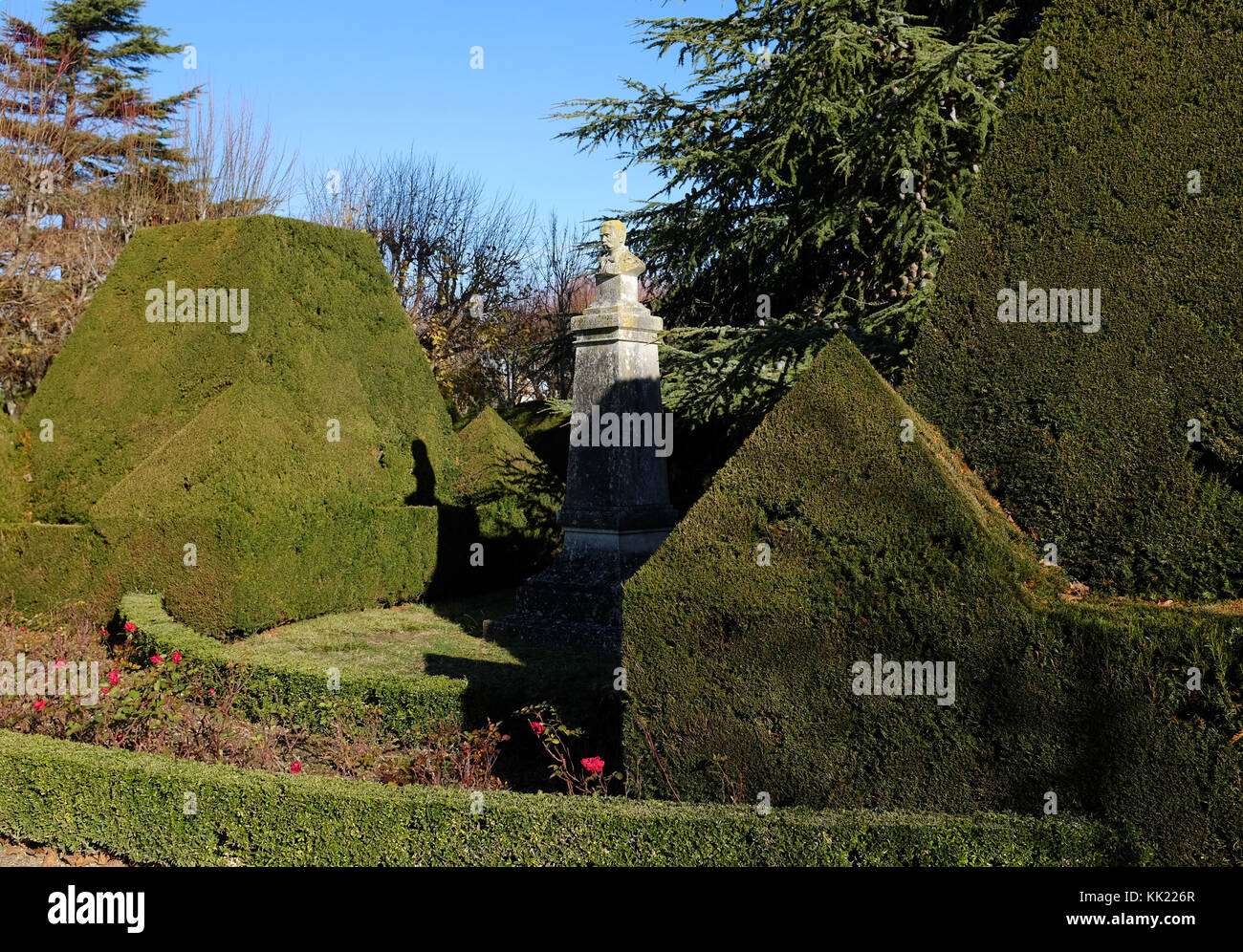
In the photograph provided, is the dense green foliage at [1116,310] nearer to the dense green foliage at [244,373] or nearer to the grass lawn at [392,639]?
the grass lawn at [392,639]

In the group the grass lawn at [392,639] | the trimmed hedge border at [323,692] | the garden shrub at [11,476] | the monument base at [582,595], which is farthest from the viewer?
the garden shrub at [11,476]

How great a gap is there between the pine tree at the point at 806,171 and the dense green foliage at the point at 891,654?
753 cm

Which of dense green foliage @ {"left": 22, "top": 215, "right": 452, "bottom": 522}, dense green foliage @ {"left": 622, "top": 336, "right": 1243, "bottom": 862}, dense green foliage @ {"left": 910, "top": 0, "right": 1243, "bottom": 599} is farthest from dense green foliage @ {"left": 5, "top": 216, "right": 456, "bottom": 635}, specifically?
dense green foliage @ {"left": 910, "top": 0, "right": 1243, "bottom": 599}

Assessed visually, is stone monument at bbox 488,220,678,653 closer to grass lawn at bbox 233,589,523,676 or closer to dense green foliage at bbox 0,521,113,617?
grass lawn at bbox 233,589,523,676

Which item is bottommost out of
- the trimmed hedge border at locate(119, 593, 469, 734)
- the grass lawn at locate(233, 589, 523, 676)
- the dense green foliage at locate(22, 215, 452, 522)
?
the grass lawn at locate(233, 589, 523, 676)

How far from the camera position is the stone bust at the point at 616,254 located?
34.9 feet

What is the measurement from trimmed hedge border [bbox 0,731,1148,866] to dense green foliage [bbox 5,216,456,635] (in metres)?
4.48

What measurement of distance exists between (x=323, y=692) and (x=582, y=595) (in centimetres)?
370

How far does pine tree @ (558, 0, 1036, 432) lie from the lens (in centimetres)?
1250

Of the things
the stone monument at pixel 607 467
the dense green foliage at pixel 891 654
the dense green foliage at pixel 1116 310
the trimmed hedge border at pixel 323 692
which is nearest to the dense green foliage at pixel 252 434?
the trimmed hedge border at pixel 323 692

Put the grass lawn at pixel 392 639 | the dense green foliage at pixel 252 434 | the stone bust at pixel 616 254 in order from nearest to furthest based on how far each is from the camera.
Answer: the grass lawn at pixel 392 639
the dense green foliage at pixel 252 434
the stone bust at pixel 616 254

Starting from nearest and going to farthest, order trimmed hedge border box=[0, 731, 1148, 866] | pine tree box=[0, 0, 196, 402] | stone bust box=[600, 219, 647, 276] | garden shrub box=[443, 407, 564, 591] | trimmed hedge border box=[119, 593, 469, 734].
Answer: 1. trimmed hedge border box=[0, 731, 1148, 866]
2. trimmed hedge border box=[119, 593, 469, 734]
3. stone bust box=[600, 219, 647, 276]
4. garden shrub box=[443, 407, 564, 591]
5. pine tree box=[0, 0, 196, 402]

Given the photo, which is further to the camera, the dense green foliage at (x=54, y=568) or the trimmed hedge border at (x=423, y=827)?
the dense green foliage at (x=54, y=568)

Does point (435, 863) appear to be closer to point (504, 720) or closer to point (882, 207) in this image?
point (504, 720)
